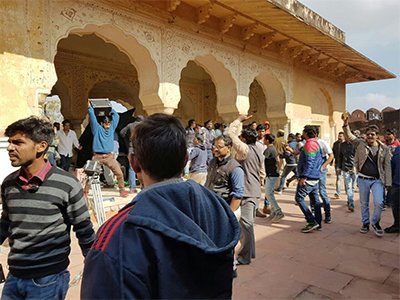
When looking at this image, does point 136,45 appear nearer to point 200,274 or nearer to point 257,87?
point 200,274

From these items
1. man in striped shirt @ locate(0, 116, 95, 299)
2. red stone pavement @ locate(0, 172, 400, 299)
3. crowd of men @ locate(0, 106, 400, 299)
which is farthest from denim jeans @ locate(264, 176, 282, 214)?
man in striped shirt @ locate(0, 116, 95, 299)

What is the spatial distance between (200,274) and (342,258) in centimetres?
327

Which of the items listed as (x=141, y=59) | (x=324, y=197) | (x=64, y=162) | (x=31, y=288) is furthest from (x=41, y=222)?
(x=64, y=162)

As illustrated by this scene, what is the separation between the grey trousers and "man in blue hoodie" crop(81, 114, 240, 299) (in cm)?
238

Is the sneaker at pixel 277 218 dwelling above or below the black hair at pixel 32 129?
below

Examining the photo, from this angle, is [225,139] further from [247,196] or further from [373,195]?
[373,195]

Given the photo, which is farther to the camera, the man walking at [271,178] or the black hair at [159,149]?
the man walking at [271,178]

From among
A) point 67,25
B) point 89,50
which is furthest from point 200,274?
point 89,50

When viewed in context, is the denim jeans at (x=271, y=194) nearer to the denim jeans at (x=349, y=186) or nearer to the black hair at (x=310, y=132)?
the black hair at (x=310, y=132)

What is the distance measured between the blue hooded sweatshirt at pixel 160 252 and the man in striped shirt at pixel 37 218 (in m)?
0.93

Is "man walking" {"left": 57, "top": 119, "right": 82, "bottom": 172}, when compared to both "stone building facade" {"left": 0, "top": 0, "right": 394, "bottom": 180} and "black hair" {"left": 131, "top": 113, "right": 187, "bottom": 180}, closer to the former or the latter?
"stone building facade" {"left": 0, "top": 0, "right": 394, "bottom": 180}

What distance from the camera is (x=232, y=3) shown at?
675cm

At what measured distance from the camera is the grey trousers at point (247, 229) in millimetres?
3256

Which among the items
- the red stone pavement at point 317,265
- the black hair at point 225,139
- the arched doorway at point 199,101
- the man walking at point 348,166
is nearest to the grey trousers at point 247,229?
the red stone pavement at point 317,265
